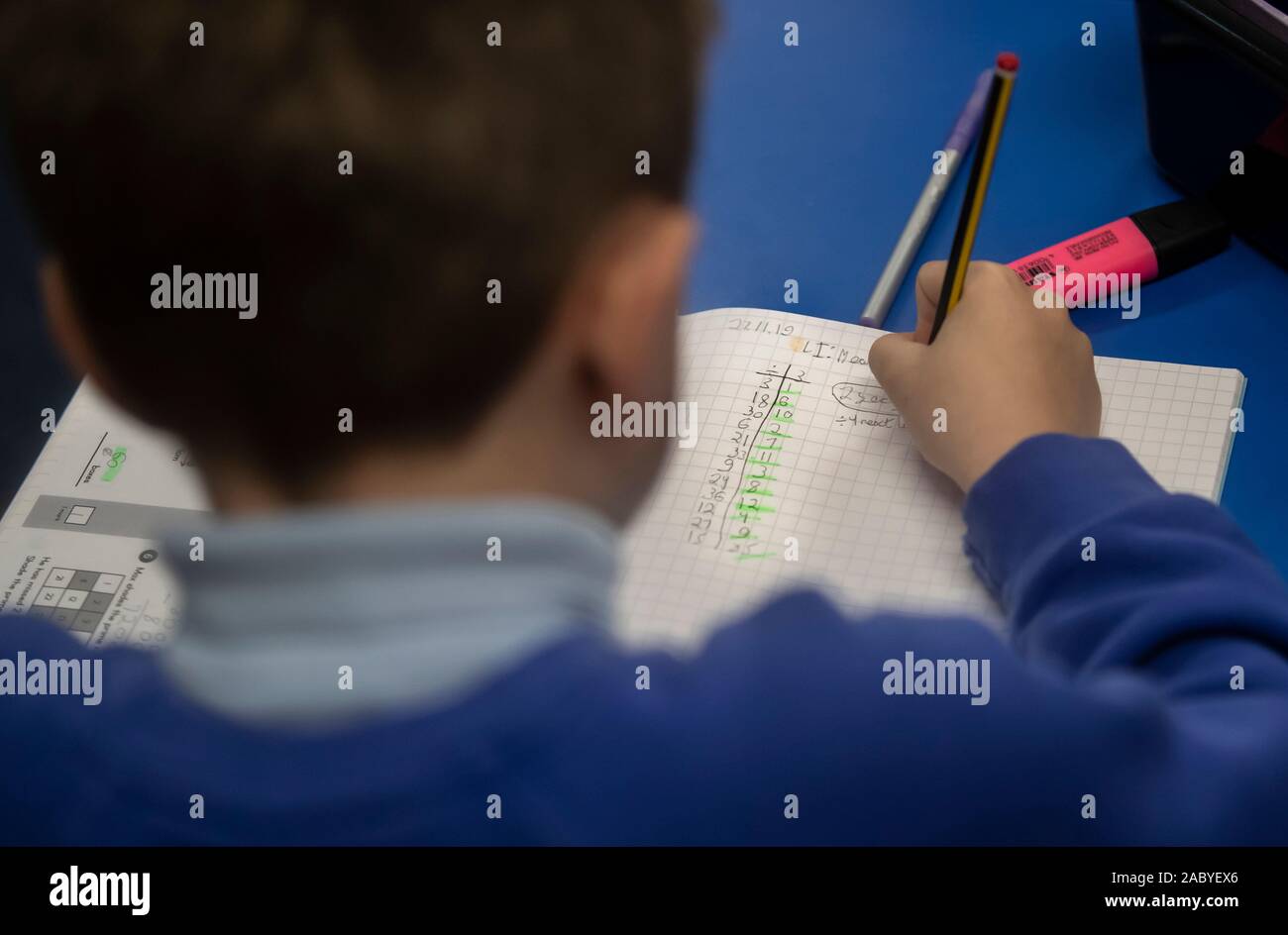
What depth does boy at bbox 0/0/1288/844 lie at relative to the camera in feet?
1.00

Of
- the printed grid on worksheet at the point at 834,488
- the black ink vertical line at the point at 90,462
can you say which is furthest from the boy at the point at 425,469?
the black ink vertical line at the point at 90,462

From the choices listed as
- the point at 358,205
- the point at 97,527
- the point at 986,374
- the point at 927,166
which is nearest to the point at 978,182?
the point at 986,374

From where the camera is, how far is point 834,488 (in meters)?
0.59

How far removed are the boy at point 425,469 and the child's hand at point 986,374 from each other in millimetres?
192

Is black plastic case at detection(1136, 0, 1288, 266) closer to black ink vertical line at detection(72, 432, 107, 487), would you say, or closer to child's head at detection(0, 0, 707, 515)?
child's head at detection(0, 0, 707, 515)

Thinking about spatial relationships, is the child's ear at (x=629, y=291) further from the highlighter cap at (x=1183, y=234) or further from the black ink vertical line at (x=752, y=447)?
the highlighter cap at (x=1183, y=234)

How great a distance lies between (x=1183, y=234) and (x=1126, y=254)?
0.03 meters

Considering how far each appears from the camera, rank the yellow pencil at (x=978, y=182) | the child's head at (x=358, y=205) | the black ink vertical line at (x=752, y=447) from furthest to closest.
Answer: the black ink vertical line at (x=752, y=447)
the yellow pencil at (x=978, y=182)
the child's head at (x=358, y=205)

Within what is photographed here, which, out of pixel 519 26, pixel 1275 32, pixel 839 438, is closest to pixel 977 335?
pixel 839 438

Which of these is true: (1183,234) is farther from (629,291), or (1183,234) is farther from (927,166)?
(629,291)

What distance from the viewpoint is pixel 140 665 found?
0.36 metres

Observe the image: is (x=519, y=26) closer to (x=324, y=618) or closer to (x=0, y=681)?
(x=324, y=618)

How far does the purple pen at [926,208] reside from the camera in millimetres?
667
